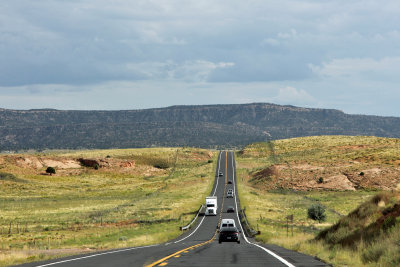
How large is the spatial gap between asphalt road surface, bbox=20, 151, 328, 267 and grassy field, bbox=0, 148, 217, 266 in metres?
2.80

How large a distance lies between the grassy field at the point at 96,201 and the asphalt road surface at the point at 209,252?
9.20ft

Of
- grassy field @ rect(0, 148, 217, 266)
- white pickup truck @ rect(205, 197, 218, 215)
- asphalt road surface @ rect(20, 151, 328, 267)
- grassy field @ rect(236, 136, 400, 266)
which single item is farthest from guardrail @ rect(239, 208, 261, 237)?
grassy field @ rect(0, 148, 217, 266)

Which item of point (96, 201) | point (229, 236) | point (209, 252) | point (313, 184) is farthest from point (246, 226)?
point (313, 184)

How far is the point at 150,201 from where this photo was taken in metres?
86.8

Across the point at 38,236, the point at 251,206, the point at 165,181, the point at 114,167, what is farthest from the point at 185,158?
the point at 38,236

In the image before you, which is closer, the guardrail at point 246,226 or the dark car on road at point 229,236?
the dark car on road at point 229,236

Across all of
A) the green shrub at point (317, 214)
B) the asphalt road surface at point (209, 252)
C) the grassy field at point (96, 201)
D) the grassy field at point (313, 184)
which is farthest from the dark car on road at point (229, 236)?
the green shrub at point (317, 214)

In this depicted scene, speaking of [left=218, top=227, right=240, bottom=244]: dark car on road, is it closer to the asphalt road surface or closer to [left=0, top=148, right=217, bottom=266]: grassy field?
the asphalt road surface

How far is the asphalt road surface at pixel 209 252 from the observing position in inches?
597

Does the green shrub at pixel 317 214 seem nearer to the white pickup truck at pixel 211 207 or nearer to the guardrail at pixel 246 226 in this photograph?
the guardrail at pixel 246 226

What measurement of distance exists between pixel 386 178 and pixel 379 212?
77.9 metres

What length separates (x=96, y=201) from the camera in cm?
8725

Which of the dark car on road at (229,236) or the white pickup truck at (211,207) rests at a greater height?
the dark car on road at (229,236)

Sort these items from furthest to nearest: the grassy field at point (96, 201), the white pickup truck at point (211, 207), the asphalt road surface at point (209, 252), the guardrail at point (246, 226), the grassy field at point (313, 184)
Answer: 1. the grassy field at point (313, 184)
2. the white pickup truck at point (211, 207)
3. the guardrail at point (246, 226)
4. the grassy field at point (96, 201)
5. the asphalt road surface at point (209, 252)
